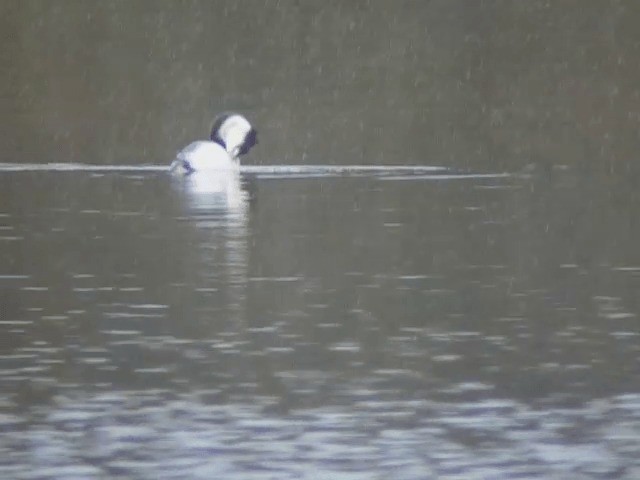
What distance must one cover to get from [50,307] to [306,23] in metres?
49.3

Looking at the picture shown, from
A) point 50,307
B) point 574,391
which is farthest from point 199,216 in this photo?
point 574,391

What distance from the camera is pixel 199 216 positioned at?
70.1 ft

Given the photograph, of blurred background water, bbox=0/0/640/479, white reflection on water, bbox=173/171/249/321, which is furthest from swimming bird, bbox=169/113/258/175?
blurred background water, bbox=0/0/640/479

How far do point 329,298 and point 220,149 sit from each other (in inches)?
543

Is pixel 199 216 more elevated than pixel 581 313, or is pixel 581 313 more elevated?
pixel 199 216

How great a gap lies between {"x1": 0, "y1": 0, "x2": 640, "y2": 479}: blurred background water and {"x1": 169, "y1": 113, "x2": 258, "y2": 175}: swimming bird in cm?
51

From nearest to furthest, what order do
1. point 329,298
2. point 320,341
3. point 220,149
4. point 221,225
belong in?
point 320,341 < point 329,298 < point 221,225 < point 220,149

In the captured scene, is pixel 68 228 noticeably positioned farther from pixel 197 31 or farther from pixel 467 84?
pixel 197 31

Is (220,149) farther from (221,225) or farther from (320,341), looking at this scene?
(320,341)

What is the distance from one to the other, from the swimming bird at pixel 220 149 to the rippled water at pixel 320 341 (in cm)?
552

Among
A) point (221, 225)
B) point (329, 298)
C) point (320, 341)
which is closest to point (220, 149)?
point (221, 225)

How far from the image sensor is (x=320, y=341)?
516 inches

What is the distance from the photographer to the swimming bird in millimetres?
28031

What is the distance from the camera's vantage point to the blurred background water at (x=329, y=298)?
1021 cm
